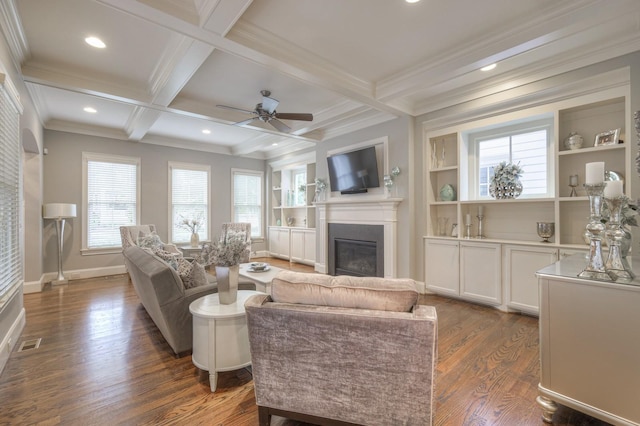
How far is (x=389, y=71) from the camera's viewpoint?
3475 mm

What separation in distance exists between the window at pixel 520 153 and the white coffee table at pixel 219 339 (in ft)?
12.2

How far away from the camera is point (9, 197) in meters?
2.71

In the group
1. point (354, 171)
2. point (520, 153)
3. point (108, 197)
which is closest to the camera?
point (520, 153)

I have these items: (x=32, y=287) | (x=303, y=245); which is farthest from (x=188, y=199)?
(x=32, y=287)

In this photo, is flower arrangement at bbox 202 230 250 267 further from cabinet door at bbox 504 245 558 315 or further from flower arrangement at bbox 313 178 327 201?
flower arrangement at bbox 313 178 327 201

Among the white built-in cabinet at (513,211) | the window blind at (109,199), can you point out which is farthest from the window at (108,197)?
the white built-in cabinet at (513,211)

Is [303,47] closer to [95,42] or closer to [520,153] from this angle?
[95,42]

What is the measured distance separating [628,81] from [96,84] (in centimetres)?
582

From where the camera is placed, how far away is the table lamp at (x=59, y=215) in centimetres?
475

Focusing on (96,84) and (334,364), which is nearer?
(334,364)

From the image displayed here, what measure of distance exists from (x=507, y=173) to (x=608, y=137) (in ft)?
3.12

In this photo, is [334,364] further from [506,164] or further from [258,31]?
[506,164]

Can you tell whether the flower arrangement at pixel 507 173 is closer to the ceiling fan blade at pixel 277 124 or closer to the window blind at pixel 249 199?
the ceiling fan blade at pixel 277 124

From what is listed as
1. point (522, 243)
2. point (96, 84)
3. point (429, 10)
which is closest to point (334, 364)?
point (429, 10)
